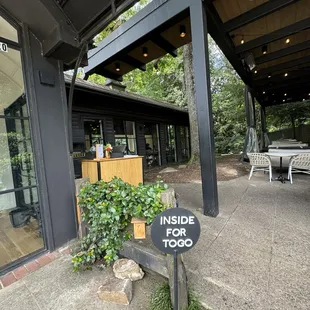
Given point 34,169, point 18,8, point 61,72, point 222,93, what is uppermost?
point 222,93

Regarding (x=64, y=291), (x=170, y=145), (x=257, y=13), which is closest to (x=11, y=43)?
(x=64, y=291)

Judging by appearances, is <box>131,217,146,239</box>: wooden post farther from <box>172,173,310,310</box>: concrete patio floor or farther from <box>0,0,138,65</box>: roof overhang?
<box>0,0,138,65</box>: roof overhang

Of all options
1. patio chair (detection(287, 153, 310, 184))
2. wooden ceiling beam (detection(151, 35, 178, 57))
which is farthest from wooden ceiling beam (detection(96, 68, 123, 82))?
patio chair (detection(287, 153, 310, 184))

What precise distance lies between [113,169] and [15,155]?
60.3 inches

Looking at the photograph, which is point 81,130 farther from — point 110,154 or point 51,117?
point 51,117

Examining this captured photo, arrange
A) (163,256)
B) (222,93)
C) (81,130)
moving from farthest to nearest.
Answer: (222,93), (81,130), (163,256)

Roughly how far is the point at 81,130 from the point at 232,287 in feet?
16.5

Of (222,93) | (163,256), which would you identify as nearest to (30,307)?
(163,256)

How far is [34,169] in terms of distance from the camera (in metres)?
2.22

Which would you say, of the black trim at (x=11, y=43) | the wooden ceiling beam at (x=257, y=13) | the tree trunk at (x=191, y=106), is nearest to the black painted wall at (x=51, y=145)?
the black trim at (x=11, y=43)

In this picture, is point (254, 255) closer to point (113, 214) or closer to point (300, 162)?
point (113, 214)

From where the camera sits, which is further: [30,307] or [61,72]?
[61,72]

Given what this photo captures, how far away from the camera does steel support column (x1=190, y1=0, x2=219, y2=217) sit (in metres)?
2.67

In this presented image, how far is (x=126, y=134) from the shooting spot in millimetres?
7043
